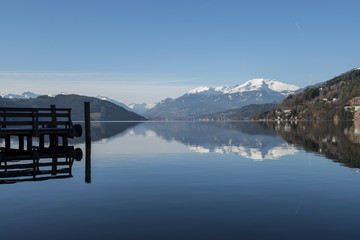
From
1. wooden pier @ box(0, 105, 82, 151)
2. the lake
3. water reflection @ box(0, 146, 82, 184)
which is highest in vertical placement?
wooden pier @ box(0, 105, 82, 151)

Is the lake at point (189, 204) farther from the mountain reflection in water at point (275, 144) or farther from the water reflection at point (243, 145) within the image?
the water reflection at point (243, 145)

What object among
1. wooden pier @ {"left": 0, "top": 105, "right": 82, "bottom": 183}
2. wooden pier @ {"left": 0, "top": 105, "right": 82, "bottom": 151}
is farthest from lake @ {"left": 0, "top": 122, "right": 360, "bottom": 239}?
wooden pier @ {"left": 0, "top": 105, "right": 82, "bottom": 151}

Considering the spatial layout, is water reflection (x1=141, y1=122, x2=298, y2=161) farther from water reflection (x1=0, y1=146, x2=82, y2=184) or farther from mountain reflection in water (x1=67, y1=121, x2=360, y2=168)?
water reflection (x1=0, y1=146, x2=82, y2=184)

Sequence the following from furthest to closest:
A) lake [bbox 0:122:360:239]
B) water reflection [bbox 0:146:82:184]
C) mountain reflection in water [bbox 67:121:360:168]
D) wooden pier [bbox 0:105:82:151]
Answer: mountain reflection in water [bbox 67:121:360:168], wooden pier [bbox 0:105:82:151], water reflection [bbox 0:146:82:184], lake [bbox 0:122:360:239]

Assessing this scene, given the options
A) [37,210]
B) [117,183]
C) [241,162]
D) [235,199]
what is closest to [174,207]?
[235,199]

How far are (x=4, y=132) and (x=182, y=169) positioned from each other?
65.7 feet

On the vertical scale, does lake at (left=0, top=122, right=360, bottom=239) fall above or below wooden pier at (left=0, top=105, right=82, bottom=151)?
below

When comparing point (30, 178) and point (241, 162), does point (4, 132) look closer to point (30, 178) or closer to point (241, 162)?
point (30, 178)

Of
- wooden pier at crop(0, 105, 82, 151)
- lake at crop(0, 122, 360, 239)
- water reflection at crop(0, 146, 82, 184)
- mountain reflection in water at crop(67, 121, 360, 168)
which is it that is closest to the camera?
lake at crop(0, 122, 360, 239)

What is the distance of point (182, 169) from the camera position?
36.8 metres

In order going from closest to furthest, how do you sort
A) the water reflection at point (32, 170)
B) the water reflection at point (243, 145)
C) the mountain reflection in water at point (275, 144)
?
the water reflection at point (32, 170)
the mountain reflection in water at point (275, 144)
the water reflection at point (243, 145)

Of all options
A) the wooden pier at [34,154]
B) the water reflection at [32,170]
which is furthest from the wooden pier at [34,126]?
the water reflection at [32,170]

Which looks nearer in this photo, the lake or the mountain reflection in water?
the lake

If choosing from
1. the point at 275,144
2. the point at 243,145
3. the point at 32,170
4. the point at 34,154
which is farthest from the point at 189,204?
the point at 275,144
